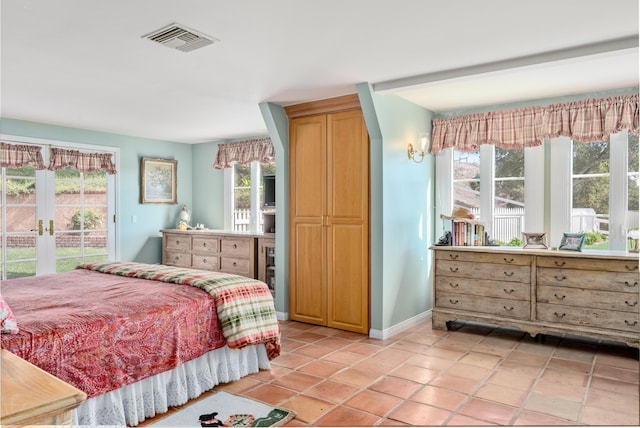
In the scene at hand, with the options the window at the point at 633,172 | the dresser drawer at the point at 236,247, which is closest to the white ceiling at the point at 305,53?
the window at the point at 633,172

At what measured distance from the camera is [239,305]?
315 centimetres

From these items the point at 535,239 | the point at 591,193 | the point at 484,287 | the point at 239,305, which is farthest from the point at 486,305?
the point at 239,305

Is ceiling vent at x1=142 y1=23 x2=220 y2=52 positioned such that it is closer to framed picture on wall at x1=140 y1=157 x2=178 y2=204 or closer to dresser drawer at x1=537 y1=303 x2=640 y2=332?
dresser drawer at x1=537 y1=303 x2=640 y2=332

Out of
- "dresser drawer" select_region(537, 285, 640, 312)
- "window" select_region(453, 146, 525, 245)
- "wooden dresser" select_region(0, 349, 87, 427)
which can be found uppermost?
"window" select_region(453, 146, 525, 245)

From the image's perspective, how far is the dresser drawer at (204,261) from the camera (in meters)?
6.14

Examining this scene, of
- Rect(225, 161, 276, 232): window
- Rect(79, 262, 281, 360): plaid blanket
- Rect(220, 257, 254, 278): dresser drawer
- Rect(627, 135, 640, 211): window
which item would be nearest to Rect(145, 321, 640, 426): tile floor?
Rect(79, 262, 281, 360): plaid blanket

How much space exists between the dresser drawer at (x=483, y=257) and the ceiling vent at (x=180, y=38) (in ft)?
9.50

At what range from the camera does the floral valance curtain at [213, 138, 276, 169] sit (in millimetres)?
6352

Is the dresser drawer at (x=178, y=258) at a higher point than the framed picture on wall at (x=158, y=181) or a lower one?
lower

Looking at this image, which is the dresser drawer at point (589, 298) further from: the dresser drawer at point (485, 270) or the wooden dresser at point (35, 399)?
the wooden dresser at point (35, 399)

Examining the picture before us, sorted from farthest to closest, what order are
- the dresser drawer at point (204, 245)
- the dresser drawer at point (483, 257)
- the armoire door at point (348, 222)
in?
the dresser drawer at point (204, 245) → the armoire door at point (348, 222) → the dresser drawer at point (483, 257)

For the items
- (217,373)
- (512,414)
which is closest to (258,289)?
(217,373)

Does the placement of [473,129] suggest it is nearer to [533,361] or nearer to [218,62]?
[533,361]

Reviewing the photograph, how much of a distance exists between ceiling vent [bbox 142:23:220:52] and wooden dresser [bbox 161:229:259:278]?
2969mm
